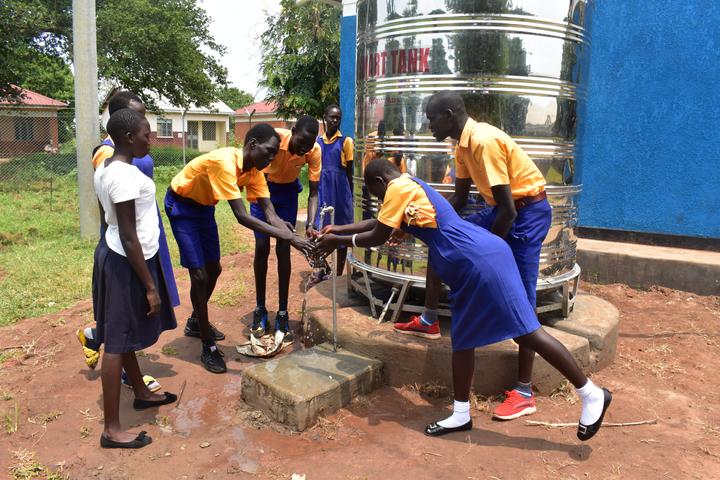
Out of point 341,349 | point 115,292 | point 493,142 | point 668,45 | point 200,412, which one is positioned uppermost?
point 668,45

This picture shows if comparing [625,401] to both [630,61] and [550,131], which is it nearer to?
[550,131]

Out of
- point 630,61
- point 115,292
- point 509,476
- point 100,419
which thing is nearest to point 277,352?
point 100,419

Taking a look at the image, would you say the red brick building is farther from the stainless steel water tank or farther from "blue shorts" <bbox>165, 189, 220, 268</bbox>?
the stainless steel water tank

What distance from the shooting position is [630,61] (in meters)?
6.62

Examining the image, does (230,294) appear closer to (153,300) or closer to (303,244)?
(303,244)

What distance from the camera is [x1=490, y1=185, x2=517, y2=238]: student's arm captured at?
3.14 meters

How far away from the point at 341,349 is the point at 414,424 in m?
0.84

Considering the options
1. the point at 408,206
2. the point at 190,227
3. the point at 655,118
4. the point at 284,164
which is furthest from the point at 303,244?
the point at 655,118

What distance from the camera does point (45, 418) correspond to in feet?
11.1

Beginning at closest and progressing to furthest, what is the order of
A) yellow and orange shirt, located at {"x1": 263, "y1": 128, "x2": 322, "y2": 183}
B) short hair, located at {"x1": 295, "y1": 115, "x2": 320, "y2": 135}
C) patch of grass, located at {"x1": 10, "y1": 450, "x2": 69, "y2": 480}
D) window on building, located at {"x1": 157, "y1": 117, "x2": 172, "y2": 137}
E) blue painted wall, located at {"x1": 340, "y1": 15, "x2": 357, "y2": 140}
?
patch of grass, located at {"x1": 10, "y1": 450, "x2": 69, "y2": 480}
short hair, located at {"x1": 295, "y1": 115, "x2": 320, "y2": 135}
yellow and orange shirt, located at {"x1": 263, "y1": 128, "x2": 322, "y2": 183}
blue painted wall, located at {"x1": 340, "y1": 15, "x2": 357, "y2": 140}
window on building, located at {"x1": 157, "y1": 117, "x2": 172, "y2": 137}

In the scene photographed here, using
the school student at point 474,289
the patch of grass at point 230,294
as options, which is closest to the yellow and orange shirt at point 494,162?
the school student at point 474,289

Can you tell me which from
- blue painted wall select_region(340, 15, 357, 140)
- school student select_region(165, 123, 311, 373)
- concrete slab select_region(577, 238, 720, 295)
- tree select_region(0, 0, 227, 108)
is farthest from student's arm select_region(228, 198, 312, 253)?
tree select_region(0, 0, 227, 108)

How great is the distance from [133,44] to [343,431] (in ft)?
69.2

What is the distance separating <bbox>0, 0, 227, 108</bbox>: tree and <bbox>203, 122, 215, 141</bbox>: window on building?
15505 millimetres
